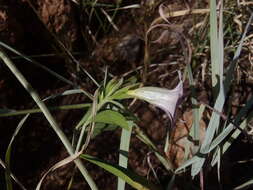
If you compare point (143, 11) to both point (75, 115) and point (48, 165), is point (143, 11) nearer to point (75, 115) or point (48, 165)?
point (75, 115)

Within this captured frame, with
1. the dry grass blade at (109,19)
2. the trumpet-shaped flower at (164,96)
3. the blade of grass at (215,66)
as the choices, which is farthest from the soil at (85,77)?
the trumpet-shaped flower at (164,96)

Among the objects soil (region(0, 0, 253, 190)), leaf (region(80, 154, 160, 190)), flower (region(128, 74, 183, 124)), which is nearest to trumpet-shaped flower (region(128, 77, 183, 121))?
flower (region(128, 74, 183, 124))

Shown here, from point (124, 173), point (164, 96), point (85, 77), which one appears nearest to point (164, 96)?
point (164, 96)

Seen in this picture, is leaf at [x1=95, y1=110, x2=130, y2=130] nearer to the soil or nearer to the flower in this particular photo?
the flower

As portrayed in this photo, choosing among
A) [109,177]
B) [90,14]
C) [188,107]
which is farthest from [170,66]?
[109,177]

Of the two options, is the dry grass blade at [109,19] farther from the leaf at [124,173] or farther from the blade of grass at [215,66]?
the leaf at [124,173]

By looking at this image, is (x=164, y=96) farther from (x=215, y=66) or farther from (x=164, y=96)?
(x=215, y=66)

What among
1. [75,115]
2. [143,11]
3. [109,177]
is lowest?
[109,177]
